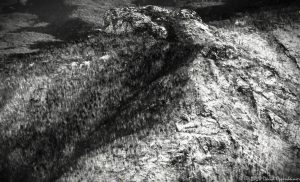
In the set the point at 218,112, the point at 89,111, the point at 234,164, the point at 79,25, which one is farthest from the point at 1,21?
the point at 234,164

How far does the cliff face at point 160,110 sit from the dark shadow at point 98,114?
0.04 m

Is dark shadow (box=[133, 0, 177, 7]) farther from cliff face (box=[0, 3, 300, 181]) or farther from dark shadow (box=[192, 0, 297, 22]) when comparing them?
cliff face (box=[0, 3, 300, 181])

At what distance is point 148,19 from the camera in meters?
13.9

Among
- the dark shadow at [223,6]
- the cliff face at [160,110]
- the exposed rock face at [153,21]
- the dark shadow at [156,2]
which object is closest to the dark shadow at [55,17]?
the exposed rock face at [153,21]

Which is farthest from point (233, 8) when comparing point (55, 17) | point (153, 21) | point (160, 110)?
point (55, 17)

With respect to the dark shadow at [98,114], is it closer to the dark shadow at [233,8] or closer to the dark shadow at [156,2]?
the dark shadow at [233,8]

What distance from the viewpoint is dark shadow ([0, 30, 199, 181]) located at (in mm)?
8438

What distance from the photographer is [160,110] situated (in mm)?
8578

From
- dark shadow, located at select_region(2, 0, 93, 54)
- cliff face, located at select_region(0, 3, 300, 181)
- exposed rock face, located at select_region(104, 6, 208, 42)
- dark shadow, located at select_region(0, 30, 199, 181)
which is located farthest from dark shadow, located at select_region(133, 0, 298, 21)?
dark shadow, located at select_region(0, 30, 199, 181)

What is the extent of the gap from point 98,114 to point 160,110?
7.32 feet

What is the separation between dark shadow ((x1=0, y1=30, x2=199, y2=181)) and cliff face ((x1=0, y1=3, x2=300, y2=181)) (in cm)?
4

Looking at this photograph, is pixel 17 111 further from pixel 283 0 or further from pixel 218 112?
pixel 283 0

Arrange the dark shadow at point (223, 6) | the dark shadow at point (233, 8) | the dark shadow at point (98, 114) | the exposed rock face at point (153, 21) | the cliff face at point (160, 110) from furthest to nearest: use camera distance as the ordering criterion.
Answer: the dark shadow at point (223, 6), the dark shadow at point (233, 8), the exposed rock face at point (153, 21), the dark shadow at point (98, 114), the cliff face at point (160, 110)

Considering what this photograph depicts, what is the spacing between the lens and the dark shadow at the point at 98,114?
27.7 ft
